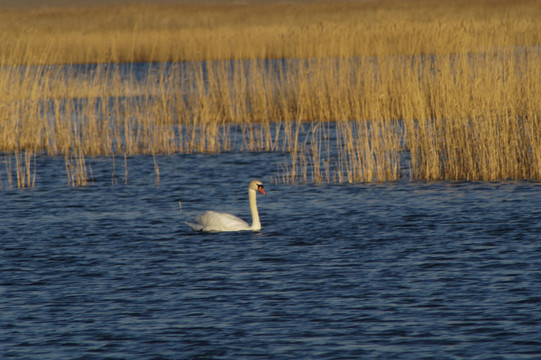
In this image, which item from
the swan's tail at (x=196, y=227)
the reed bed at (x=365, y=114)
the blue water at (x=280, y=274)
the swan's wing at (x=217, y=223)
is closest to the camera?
the blue water at (x=280, y=274)

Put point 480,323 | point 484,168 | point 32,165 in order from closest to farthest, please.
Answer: point 480,323 → point 484,168 → point 32,165

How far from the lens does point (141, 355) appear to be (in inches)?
282

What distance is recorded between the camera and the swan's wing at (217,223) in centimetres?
1182

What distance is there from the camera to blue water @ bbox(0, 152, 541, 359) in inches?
292

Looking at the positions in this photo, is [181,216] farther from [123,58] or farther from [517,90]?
[123,58]

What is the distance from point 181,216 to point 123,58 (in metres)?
26.4

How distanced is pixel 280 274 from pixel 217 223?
7.75 feet

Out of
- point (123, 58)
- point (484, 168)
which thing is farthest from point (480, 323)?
point (123, 58)

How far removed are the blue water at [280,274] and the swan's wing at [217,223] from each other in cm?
17

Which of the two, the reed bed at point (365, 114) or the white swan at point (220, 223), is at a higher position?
the reed bed at point (365, 114)

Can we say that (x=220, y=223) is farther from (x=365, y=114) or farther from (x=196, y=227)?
(x=365, y=114)

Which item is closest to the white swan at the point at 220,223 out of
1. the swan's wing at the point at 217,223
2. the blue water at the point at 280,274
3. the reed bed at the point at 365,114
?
the swan's wing at the point at 217,223

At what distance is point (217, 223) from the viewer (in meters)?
11.9

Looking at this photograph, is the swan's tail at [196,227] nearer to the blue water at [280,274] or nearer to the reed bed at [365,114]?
the blue water at [280,274]
